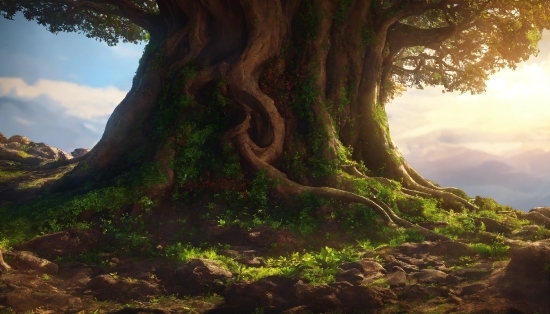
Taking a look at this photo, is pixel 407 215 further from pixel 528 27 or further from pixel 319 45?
pixel 528 27

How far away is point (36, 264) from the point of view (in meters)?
10.9

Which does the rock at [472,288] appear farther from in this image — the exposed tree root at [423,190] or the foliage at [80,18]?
the foliage at [80,18]

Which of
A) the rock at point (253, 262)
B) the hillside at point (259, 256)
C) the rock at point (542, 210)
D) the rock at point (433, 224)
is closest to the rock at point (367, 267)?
the hillside at point (259, 256)

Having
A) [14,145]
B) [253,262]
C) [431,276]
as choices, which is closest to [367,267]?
[431,276]

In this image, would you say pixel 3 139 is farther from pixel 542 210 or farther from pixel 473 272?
pixel 473 272

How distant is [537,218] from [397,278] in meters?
8.08

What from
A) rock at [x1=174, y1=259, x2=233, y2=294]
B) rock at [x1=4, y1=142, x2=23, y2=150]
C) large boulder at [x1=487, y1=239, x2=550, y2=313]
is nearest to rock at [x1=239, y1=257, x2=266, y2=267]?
rock at [x1=174, y1=259, x2=233, y2=294]

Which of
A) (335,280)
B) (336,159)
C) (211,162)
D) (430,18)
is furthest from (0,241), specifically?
(430,18)

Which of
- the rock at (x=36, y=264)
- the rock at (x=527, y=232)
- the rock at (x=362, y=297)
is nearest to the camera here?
the rock at (x=362, y=297)

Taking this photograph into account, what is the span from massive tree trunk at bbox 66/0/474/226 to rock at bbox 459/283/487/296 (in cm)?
536

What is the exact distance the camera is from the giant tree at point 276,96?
15.3 m

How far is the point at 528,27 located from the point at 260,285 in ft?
54.0

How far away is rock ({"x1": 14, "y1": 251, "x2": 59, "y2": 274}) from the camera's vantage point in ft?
A: 35.4

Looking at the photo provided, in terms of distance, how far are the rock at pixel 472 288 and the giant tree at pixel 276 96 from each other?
4588 millimetres
